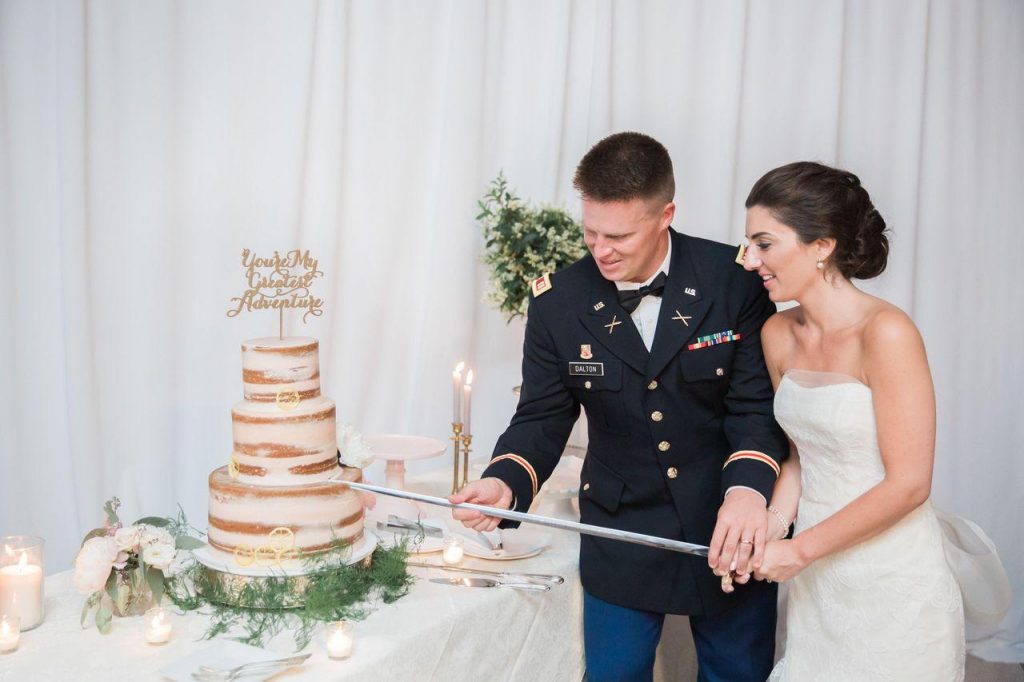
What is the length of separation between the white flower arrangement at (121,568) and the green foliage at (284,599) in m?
0.08

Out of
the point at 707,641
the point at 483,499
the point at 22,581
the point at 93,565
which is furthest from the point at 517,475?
the point at 22,581

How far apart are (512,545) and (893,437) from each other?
3.23 ft

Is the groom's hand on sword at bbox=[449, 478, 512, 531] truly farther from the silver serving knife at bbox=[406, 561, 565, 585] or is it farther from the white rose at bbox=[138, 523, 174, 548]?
the white rose at bbox=[138, 523, 174, 548]

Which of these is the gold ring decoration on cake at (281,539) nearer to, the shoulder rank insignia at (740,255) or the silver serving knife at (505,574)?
the silver serving knife at (505,574)

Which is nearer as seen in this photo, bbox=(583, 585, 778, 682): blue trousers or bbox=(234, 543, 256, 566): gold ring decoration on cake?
bbox=(234, 543, 256, 566): gold ring decoration on cake

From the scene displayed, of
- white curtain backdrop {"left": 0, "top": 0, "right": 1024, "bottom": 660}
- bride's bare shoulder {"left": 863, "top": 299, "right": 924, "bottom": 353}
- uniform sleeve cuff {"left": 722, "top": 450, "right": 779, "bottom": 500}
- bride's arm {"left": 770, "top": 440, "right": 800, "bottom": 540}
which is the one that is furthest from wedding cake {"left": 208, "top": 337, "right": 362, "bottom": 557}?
white curtain backdrop {"left": 0, "top": 0, "right": 1024, "bottom": 660}

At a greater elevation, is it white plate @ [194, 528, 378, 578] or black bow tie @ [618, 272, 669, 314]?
black bow tie @ [618, 272, 669, 314]

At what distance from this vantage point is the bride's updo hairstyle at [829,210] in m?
1.99

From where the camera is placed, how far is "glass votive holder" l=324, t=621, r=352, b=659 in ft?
5.63

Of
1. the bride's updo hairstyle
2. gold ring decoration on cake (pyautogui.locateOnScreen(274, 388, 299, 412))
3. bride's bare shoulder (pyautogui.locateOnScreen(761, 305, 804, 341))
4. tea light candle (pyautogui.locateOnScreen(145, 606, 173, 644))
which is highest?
the bride's updo hairstyle

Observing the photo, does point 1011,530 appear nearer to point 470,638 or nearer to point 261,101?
point 470,638

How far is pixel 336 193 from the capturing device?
12.3 feet

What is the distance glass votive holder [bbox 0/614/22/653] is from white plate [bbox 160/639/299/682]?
11.3 inches

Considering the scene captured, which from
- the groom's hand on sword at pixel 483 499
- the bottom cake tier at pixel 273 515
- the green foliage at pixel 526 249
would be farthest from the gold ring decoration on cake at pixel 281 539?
the green foliage at pixel 526 249
